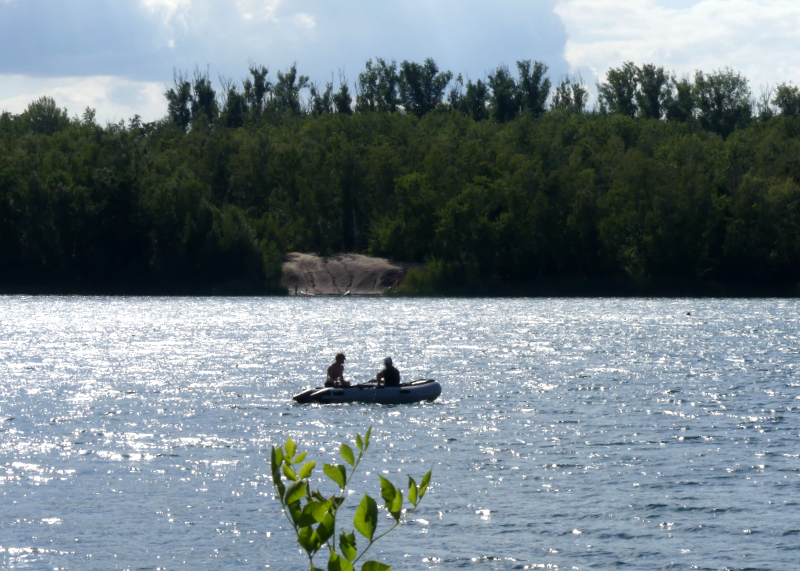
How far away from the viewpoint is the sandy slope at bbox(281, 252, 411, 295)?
121 meters

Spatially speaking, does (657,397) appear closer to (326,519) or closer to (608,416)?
(608,416)

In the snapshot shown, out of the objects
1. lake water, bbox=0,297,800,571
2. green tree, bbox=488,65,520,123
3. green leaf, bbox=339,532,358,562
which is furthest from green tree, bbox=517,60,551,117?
green leaf, bbox=339,532,358,562

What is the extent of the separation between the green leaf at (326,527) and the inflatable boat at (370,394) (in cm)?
2911

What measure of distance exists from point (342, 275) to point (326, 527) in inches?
4553

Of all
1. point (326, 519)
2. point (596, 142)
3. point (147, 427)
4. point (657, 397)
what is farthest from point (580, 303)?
point (326, 519)

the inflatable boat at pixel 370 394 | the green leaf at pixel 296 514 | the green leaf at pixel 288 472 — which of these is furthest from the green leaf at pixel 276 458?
the inflatable boat at pixel 370 394

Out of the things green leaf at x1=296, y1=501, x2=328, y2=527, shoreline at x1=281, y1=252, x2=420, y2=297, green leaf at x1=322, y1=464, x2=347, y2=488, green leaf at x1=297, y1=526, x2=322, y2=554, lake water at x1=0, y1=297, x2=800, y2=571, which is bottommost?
lake water at x1=0, y1=297, x2=800, y2=571

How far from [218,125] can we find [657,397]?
447 ft

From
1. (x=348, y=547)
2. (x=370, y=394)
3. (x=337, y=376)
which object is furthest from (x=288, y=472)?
(x=337, y=376)

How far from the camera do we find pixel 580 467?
2489cm

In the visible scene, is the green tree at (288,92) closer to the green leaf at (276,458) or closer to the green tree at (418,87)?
the green tree at (418,87)

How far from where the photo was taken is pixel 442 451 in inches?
1061

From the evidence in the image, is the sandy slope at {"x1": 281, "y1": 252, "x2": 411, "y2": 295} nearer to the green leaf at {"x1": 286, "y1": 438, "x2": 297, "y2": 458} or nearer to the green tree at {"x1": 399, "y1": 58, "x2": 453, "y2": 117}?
the green tree at {"x1": 399, "y1": 58, "x2": 453, "y2": 117}

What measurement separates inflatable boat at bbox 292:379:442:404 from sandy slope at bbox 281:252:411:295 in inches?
3318
